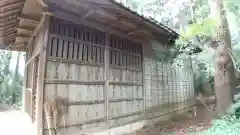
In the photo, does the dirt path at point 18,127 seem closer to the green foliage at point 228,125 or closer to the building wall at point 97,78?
the building wall at point 97,78

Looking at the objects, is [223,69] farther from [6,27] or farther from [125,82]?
[6,27]

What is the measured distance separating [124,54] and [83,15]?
1896 millimetres

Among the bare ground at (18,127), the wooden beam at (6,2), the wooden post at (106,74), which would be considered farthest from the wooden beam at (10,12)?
the bare ground at (18,127)

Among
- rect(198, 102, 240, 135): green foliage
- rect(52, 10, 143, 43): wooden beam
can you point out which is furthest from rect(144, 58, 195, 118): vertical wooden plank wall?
rect(198, 102, 240, 135): green foliage

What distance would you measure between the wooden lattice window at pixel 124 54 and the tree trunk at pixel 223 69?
2.37 meters

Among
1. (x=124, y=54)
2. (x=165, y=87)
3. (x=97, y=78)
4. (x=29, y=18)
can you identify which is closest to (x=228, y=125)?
(x=165, y=87)

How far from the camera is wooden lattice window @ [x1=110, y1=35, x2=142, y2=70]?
5777 millimetres

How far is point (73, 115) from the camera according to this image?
449 centimetres

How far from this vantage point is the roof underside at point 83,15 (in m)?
4.15

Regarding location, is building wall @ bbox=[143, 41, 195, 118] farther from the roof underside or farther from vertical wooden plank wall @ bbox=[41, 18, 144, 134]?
the roof underside

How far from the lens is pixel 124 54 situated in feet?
20.2

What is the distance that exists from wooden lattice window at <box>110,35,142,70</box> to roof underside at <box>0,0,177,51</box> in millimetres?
249

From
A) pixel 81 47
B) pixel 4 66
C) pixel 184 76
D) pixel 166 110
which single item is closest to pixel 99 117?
pixel 81 47

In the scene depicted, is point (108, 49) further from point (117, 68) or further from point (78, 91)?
point (78, 91)
